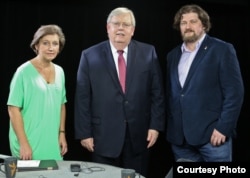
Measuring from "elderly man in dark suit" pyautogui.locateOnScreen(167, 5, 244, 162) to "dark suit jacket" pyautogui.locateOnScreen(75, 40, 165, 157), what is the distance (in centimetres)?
15

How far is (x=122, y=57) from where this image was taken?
328 centimetres

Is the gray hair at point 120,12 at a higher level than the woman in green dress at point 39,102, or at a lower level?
higher

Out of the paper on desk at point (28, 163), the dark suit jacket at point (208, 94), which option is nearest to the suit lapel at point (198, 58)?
the dark suit jacket at point (208, 94)

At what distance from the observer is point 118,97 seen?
3223mm

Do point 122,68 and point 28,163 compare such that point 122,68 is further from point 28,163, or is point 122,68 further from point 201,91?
point 28,163

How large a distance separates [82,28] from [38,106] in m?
0.82

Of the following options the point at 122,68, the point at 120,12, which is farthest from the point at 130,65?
the point at 120,12

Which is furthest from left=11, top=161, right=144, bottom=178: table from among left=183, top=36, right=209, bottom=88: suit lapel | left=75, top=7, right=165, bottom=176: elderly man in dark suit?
left=183, top=36, right=209, bottom=88: suit lapel

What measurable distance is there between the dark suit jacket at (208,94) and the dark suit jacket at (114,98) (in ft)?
0.51

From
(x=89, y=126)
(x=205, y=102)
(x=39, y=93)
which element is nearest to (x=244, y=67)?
(x=205, y=102)

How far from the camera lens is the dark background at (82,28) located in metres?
3.43

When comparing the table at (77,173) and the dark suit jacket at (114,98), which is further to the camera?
the dark suit jacket at (114,98)

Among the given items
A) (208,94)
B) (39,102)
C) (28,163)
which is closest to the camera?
(28,163)

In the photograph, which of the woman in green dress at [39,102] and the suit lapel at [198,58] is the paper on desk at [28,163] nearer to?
the woman in green dress at [39,102]
